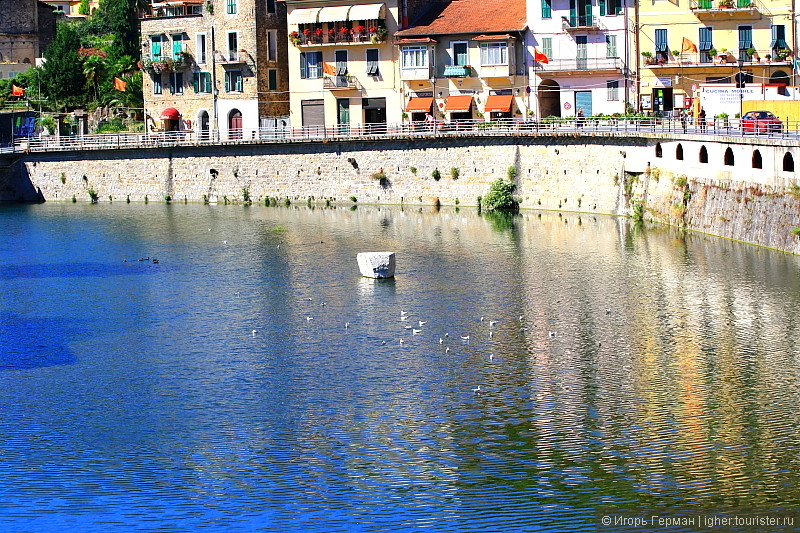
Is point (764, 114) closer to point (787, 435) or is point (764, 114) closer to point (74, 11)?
point (787, 435)

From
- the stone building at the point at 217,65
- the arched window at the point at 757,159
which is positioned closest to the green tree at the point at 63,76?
the stone building at the point at 217,65

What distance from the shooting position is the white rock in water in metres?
58.8

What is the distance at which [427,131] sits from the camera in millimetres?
86688

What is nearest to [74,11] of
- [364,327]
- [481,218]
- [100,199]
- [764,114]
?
[100,199]

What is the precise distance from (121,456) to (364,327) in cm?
1596

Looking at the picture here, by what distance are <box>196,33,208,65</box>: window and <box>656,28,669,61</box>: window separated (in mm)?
33288

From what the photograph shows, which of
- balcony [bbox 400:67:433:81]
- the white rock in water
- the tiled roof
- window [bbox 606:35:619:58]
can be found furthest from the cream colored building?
the white rock in water

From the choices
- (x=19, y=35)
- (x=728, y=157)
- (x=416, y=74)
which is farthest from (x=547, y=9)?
(x=19, y=35)

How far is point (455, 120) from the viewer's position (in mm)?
91062

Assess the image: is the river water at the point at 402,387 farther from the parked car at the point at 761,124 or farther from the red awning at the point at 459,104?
the red awning at the point at 459,104

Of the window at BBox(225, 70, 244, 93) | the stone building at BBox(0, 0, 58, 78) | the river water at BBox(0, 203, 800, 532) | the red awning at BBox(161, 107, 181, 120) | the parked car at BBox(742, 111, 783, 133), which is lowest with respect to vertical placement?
the river water at BBox(0, 203, 800, 532)

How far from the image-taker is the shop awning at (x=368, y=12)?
9350 cm

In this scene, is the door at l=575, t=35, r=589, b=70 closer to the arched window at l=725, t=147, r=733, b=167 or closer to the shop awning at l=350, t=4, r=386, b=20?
the shop awning at l=350, t=4, r=386, b=20

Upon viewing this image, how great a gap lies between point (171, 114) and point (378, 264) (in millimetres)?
48177
